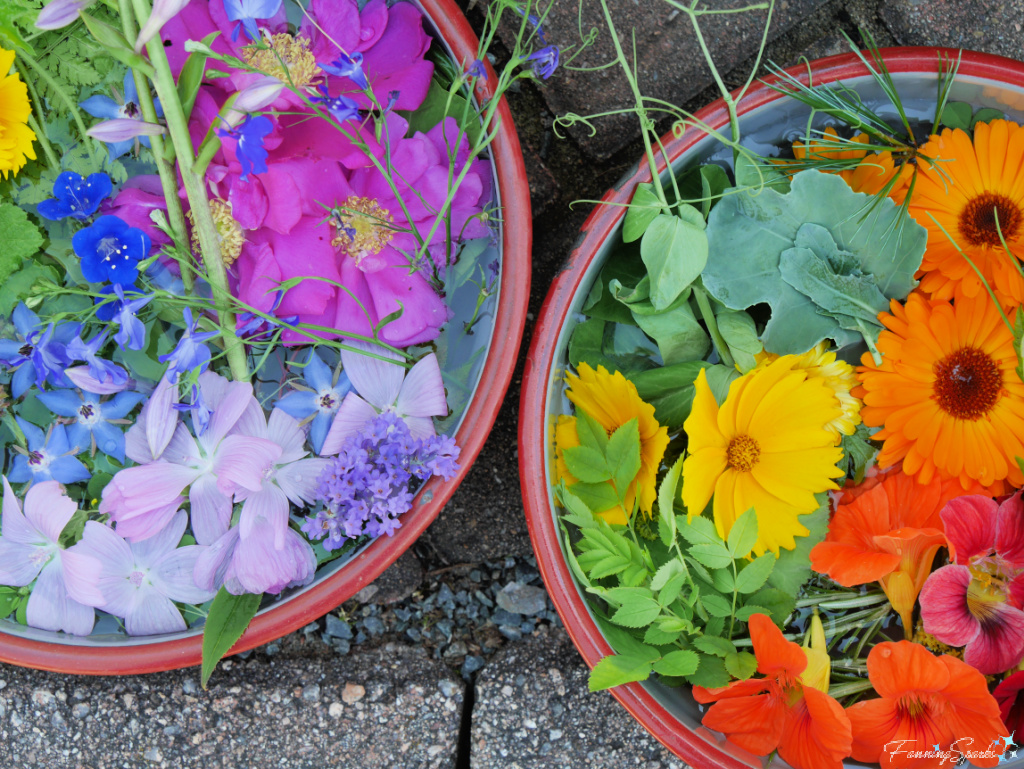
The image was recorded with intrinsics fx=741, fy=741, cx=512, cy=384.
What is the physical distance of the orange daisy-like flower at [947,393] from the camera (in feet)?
2.14

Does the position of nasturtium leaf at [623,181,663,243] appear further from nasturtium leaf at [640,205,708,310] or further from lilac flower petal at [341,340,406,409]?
lilac flower petal at [341,340,406,409]

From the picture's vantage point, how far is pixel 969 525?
2.05 ft

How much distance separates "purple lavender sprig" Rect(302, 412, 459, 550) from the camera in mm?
608

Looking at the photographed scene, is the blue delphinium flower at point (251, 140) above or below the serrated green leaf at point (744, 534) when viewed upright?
above

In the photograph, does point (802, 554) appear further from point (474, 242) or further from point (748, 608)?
point (474, 242)

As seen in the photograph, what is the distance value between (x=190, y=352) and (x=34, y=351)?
16 centimetres

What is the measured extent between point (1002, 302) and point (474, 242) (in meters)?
0.48

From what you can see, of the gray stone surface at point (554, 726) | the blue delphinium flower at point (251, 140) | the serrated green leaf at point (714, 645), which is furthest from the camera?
the gray stone surface at point (554, 726)

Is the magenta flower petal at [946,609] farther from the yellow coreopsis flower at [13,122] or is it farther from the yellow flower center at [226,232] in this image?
the yellow coreopsis flower at [13,122]

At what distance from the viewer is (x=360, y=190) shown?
67cm

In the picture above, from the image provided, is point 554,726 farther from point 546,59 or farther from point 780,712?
point 546,59

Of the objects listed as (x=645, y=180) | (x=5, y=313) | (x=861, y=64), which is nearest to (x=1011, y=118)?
(x=861, y=64)

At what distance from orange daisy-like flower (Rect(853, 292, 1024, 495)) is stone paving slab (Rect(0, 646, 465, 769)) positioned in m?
0.63

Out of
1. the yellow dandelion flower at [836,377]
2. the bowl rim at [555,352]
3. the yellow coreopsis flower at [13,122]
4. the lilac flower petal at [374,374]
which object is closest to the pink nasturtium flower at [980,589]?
the yellow dandelion flower at [836,377]
